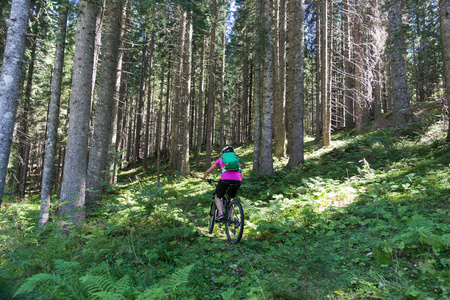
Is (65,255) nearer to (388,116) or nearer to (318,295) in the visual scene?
(318,295)

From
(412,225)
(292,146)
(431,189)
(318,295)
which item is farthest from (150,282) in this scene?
(292,146)

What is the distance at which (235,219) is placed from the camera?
5266 mm

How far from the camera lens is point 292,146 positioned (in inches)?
432

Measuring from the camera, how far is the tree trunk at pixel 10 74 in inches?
189

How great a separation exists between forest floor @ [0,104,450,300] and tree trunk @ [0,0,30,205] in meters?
1.94

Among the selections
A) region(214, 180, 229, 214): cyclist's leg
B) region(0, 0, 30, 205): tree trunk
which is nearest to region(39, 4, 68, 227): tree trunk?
region(0, 0, 30, 205): tree trunk

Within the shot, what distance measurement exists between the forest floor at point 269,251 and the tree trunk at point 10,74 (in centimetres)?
194

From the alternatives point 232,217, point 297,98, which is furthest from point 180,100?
point 232,217

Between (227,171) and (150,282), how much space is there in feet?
8.97

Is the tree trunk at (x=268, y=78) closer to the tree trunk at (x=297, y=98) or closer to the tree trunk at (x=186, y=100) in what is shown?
the tree trunk at (x=297, y=98)

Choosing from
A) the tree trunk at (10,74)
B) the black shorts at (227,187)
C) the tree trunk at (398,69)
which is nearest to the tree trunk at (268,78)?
the black shorts at (227,187)

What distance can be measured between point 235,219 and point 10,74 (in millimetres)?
5517

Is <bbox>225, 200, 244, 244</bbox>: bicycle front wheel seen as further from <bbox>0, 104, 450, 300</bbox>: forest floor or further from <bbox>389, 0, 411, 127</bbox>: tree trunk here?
<bbox>389, 0, 411, 127</bbox>: tree trunk

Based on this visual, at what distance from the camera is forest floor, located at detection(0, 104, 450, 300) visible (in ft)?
9.48
